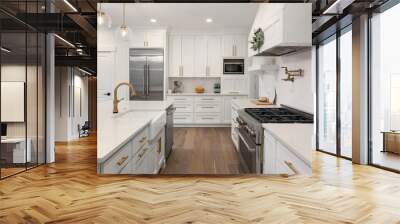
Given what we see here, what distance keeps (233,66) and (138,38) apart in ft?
3.04

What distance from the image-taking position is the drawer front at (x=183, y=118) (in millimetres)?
3420

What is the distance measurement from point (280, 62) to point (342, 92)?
77.9 inches

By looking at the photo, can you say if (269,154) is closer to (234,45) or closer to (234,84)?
(234,84)

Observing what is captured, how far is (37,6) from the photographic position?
4.10 meters

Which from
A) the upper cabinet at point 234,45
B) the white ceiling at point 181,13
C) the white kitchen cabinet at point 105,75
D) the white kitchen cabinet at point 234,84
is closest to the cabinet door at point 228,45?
the upper cabinet at point 234,45

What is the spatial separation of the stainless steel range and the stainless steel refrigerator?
0.82 meters

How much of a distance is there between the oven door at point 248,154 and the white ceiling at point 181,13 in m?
1.04

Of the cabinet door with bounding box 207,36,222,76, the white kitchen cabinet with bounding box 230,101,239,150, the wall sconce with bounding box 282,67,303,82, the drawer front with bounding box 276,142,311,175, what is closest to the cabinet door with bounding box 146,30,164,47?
the cabinet door with bounding box 207,36,222,76

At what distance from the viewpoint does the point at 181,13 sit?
130 inches

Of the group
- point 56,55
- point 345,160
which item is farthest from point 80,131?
point 345,160

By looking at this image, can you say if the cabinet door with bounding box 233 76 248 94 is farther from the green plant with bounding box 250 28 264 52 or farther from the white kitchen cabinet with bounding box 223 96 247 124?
the green plant with bounding box 250 28 264 52

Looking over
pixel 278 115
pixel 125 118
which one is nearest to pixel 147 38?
pixel 125 118

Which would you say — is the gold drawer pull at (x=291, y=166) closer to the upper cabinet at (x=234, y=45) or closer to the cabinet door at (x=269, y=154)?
the cabinet door at (x=269, y=154)

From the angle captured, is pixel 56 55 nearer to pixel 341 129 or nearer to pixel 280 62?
pixel 280 62
